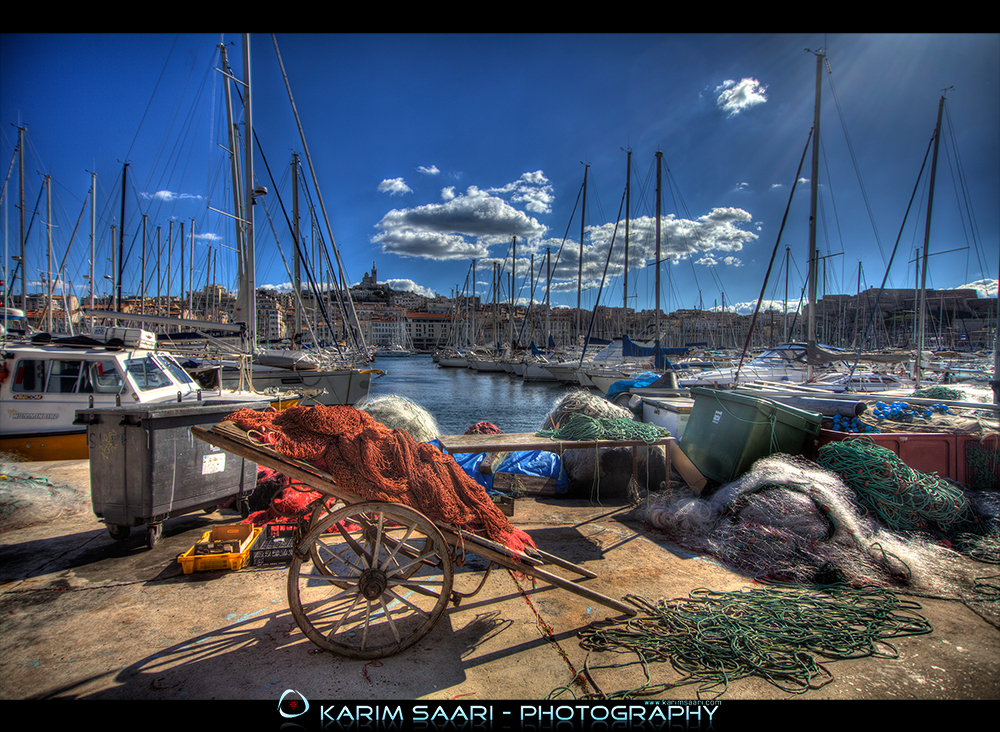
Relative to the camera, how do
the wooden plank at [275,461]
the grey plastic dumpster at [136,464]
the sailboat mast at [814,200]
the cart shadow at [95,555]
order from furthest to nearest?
1. the sailboat mast at [814,200]
2. the grey plastic dumpster at [136,464]
3. the cart shadow at [95,555]
4. the wooden plank at [275,461]

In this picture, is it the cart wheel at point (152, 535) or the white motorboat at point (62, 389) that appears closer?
the cart wheel at point (152, 535)

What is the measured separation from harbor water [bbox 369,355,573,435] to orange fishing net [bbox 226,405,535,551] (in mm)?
10916

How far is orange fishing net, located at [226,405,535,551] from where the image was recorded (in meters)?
2.67

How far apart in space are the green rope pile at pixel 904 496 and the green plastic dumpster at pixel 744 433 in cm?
62

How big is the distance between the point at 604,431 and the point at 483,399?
24979 millimetres

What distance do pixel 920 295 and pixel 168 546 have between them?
24.4 metres

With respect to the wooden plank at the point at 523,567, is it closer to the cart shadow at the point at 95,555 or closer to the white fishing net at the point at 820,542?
the white fishing net at the point at 820,542

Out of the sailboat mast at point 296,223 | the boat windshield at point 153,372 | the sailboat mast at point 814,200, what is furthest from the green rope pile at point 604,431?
the sailboat mast at point 296,223

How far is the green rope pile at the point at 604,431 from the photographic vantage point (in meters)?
6.08

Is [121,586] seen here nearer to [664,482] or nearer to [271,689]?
[271,689]

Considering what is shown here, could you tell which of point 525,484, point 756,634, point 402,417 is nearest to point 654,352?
point 402,417
